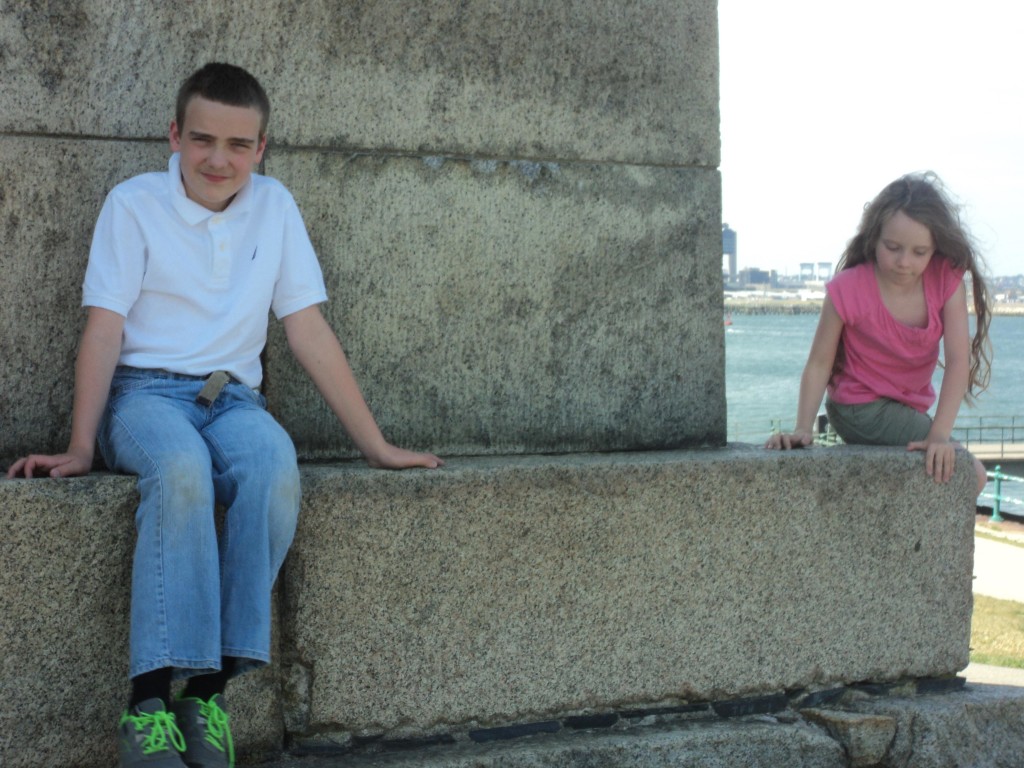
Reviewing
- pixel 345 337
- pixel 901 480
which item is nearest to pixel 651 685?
pixel 901 480

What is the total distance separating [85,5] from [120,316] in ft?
2.84

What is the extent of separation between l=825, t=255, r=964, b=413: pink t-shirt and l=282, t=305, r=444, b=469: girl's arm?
1.58 meters

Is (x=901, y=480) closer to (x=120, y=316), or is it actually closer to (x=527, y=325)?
(x=527, y=325)

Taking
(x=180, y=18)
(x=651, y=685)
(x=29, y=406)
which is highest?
(x=180, y=18)

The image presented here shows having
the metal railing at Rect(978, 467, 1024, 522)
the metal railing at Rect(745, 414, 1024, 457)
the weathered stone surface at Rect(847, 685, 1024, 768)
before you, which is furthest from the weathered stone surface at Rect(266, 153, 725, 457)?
the metal railing at Rect(745, 414, 1024, 457)

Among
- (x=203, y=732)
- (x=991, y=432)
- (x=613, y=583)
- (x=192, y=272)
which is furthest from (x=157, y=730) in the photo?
(x=991, y=432)

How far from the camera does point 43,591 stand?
2752 millimetres

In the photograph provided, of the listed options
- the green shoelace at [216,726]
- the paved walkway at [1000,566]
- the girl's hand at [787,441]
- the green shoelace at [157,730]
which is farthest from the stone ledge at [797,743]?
the paved walkway at [1000,566]

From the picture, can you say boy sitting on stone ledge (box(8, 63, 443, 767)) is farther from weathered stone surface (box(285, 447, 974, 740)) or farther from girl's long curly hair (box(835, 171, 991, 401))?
girl's long curly hair (box(835, 171, 991, 401))

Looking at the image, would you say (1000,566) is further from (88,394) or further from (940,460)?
(88,394)

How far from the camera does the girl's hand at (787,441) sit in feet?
12.0

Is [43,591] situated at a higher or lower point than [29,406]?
lower

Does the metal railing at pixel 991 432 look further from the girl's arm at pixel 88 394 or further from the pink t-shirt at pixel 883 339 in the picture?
the girl's arm at pixel 88 394

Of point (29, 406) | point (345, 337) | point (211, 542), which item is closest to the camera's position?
point (211, 542)
